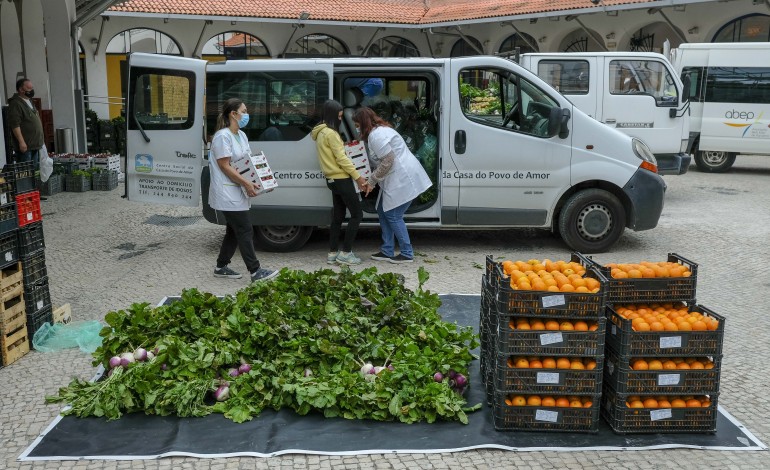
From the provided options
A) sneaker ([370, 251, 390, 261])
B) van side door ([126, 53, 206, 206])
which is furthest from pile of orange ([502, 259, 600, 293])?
van side door ([126, 53, 206, 206])

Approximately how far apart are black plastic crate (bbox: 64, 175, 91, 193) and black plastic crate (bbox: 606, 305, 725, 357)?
12573 millimetres

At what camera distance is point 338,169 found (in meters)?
8.91

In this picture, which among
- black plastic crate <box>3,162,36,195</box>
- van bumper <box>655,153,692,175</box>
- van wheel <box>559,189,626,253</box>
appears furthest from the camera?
van bumper <box>655,153,692,175</box>

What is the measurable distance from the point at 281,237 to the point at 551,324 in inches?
222

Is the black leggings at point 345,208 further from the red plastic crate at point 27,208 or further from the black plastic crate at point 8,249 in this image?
the black plastic crate at point 8,249

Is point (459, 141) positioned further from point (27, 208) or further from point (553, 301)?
point (553, 301)

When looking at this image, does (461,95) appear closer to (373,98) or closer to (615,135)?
(373,98)

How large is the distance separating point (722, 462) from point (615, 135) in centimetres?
573

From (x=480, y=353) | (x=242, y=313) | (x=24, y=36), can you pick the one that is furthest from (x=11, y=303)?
(x=24, y=36)

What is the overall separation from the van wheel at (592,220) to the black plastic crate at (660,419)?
5.10m

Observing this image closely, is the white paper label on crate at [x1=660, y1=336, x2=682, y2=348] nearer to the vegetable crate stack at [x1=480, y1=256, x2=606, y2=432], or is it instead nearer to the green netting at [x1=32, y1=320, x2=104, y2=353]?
the vegetable crate stack at [x1=480, y1=256, x2=606, y2=432]

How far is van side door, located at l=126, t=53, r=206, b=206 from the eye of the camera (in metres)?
9.45

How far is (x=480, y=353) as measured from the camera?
19.1 feet

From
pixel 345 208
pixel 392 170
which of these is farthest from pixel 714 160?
pixel 345 208
